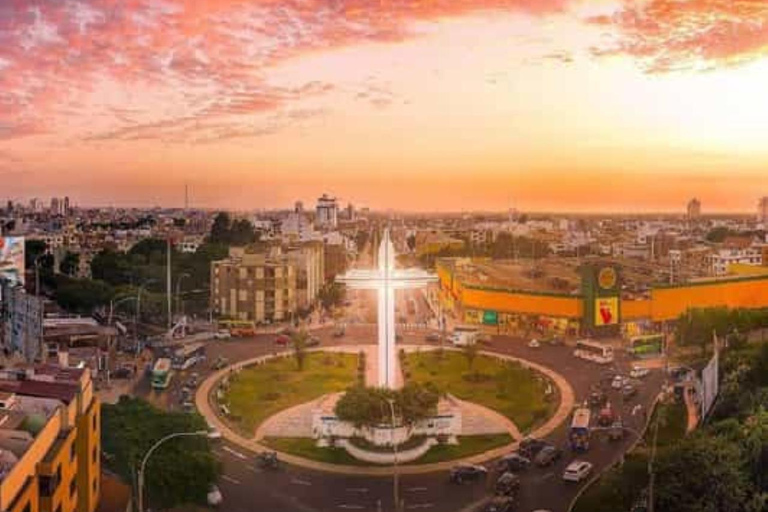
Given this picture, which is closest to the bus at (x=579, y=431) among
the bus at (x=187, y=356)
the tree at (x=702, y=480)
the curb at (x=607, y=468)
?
the curb at (x=607, y=468)

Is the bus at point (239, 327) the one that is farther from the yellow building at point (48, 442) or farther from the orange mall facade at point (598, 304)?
the yellow building at point (48, 442)

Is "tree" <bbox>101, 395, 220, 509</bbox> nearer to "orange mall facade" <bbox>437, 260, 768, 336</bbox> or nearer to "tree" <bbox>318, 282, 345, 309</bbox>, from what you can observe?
"orange mall facade" <bbox>437, 260, 768, 336</bbox>

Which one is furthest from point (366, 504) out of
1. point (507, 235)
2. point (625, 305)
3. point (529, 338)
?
point (507, 235)

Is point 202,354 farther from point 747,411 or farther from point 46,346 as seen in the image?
point 747,411

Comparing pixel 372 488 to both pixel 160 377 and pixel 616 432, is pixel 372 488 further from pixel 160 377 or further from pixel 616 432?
pixel 160 377

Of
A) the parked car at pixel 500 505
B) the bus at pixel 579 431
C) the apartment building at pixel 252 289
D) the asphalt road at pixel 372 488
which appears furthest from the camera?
the apartment building at pixel 252 289

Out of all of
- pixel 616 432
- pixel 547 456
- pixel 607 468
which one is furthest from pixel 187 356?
pixel 607 468

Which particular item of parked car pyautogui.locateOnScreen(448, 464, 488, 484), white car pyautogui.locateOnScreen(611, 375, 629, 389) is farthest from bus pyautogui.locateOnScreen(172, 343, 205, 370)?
white car pyautogui.locateOnScreen(611, 375, 629, 389)
